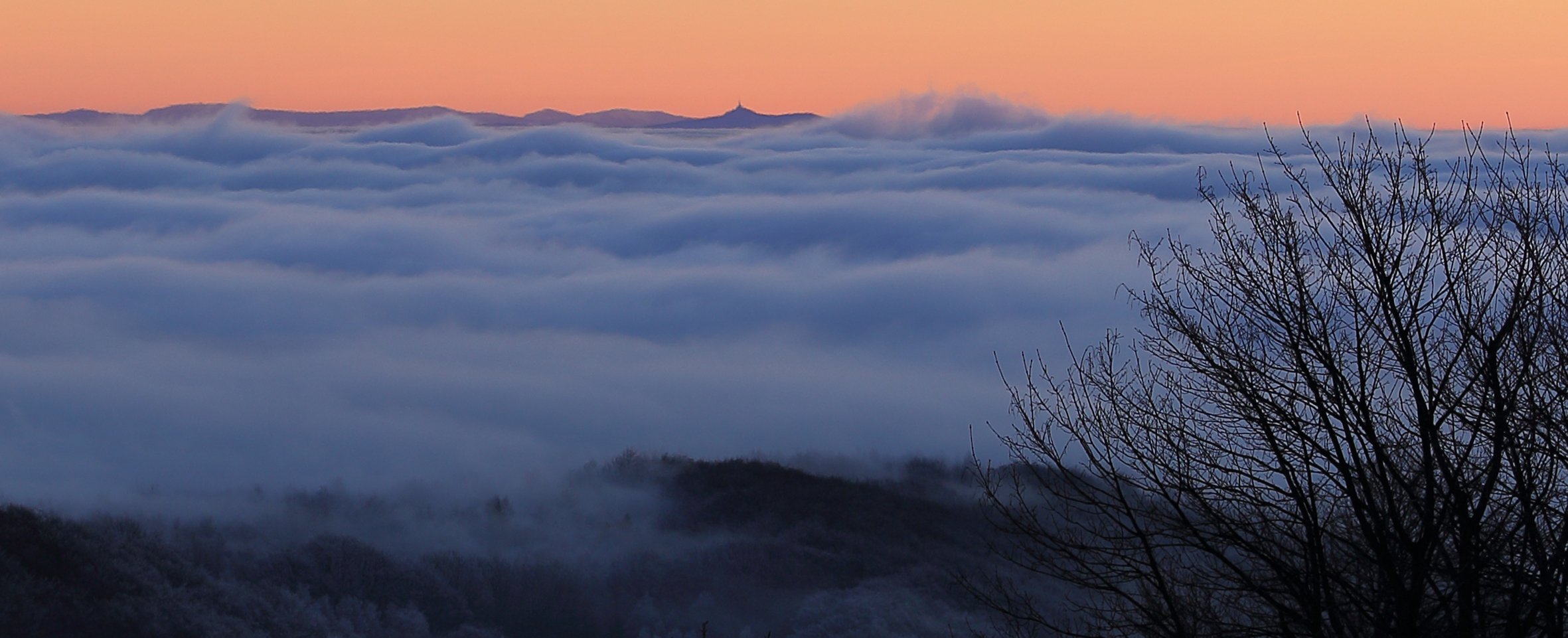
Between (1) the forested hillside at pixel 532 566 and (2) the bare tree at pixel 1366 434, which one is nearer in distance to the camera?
(2) the bare tree at pixel 1366 434

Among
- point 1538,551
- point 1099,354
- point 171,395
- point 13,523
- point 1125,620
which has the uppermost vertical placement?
point 1099,354

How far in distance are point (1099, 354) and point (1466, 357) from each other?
2378 mm

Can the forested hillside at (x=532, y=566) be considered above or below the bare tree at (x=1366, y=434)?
below

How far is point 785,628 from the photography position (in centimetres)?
6419

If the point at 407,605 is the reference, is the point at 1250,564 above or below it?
above

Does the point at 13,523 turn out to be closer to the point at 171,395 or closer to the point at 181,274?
the point at 171,395

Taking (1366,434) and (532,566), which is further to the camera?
(532,566)

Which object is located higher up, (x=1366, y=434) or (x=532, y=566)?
(x=1366, y=434)

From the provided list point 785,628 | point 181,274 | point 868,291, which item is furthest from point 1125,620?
point 181,274

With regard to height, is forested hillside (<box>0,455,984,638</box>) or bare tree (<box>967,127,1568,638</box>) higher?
bare tree (<box>967,127,1568,638</box>)

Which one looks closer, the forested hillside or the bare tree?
the bare tree

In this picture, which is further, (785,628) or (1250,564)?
(785,628)

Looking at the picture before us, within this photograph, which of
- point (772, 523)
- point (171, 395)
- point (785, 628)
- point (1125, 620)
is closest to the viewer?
point (1125, 620)

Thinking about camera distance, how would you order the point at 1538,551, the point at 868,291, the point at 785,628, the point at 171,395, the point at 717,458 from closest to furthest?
1. the point at 1538,551
2. the point at 785,628
3. the point at 717,458
4. the point at 171,395
5. the point at 868,291
